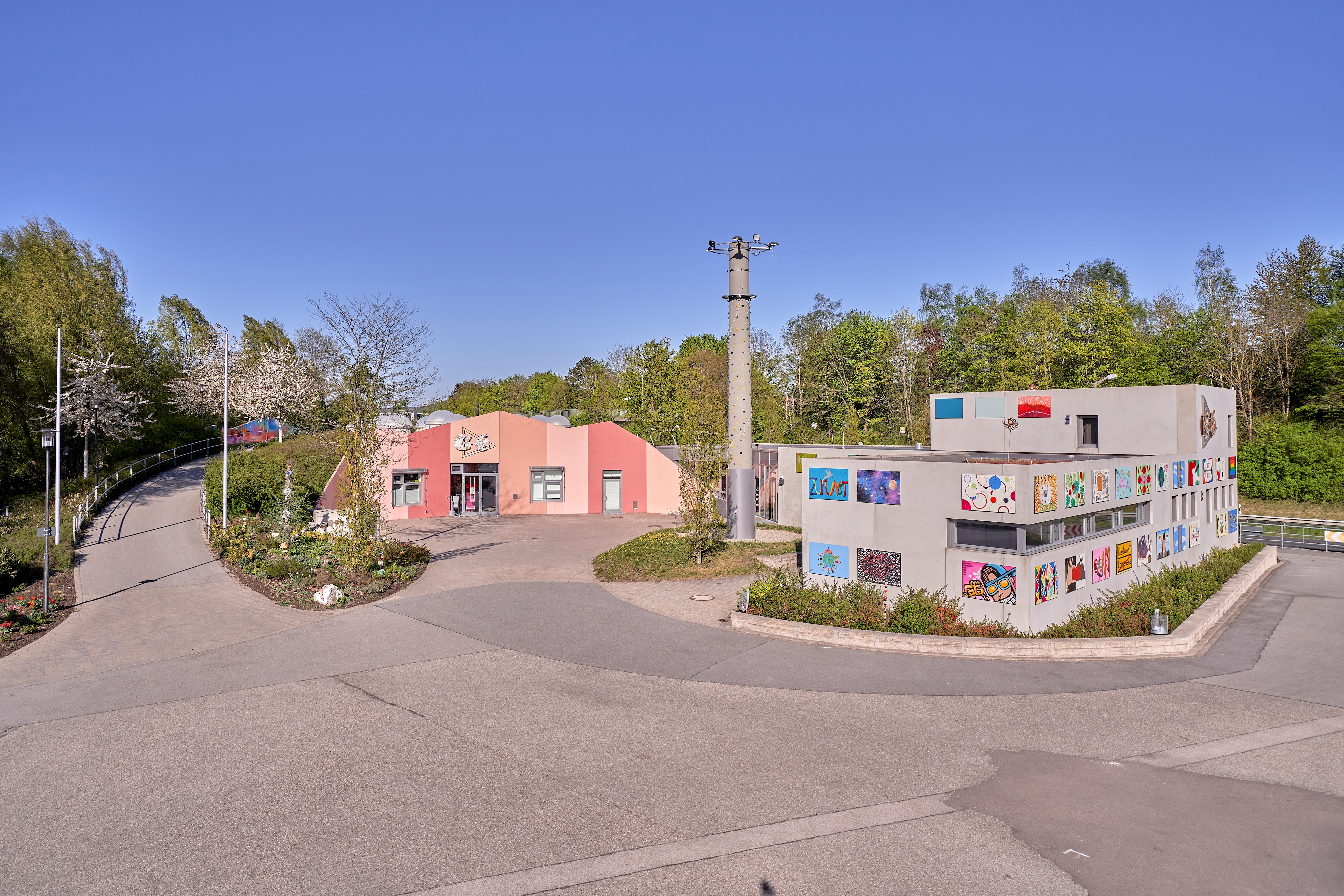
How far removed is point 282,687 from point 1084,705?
37.4 feet

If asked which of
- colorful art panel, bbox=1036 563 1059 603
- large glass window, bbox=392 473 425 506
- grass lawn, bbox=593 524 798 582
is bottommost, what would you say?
grass lawn, bbox=593 524 798 582

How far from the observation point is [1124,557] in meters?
16.3

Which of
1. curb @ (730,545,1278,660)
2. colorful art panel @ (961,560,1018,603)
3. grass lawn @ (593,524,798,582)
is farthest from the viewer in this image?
grass lawn @ (593,524,798,582)

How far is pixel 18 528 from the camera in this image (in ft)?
75.4

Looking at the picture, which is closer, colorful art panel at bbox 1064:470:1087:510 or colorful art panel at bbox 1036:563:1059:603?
colorful art panel at bbox 1036:563:1059:603

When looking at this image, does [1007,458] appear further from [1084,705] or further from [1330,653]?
[1084,705]

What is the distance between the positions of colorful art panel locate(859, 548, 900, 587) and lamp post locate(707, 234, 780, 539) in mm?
9242

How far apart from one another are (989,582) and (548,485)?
23830 mm

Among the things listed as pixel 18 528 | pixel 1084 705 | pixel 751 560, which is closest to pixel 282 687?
pixel 1084 705

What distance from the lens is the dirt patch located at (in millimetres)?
13758

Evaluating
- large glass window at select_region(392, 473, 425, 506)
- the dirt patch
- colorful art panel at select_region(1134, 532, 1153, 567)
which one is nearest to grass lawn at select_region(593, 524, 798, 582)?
colorful art panel at select_region(1134, 532, 1153, 567)

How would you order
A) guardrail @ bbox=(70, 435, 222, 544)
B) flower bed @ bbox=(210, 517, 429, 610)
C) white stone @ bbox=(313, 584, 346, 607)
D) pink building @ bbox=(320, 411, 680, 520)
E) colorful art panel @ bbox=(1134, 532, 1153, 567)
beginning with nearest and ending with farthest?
white stone @ bbox=(313, 584, 346, 607)
colorful art panel @ bbox=(1134, 532, 1153, 567)
flower bed @ bbox=(210, 517, 429, 610)
guardrail @ bbox=(70, 435, 222, 544)
pink building @ bbox=(320, 411, 680, 520)

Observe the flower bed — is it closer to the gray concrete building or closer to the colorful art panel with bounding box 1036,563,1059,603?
the gray concrete building

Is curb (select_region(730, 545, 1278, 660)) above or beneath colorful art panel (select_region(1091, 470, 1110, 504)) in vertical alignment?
beneath
